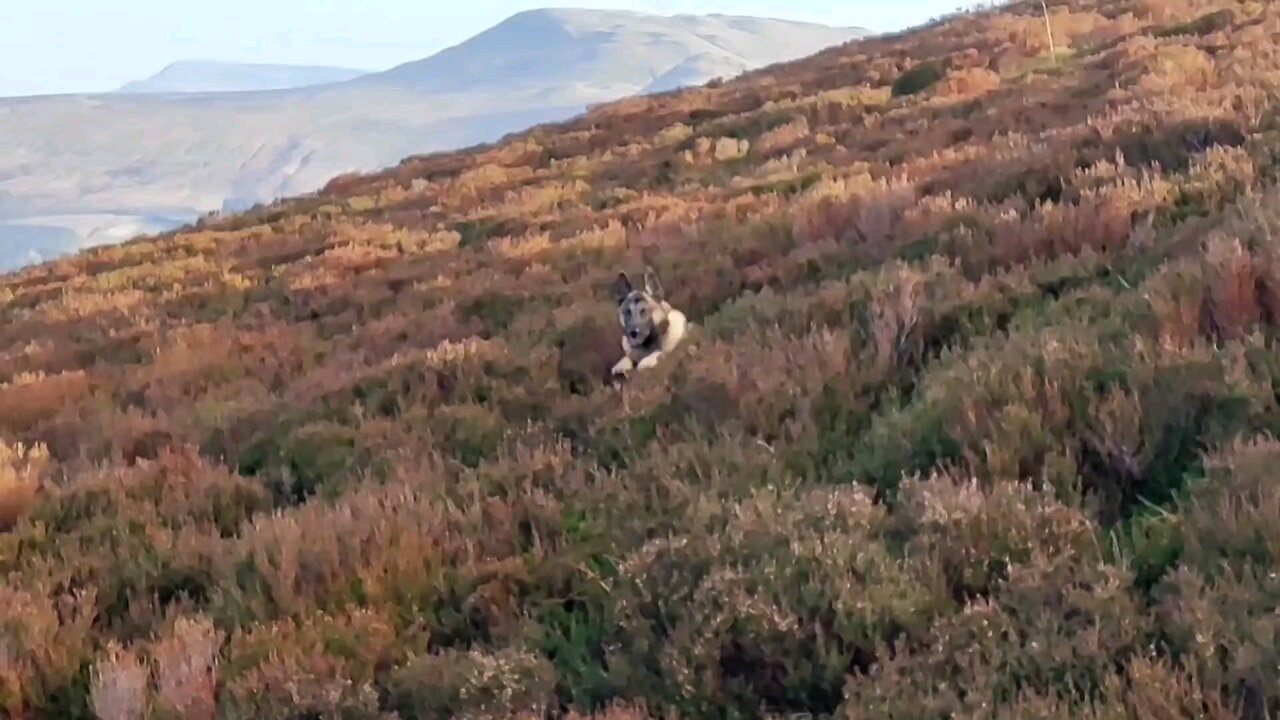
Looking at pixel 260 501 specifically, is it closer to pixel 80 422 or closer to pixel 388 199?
pixel 80 422

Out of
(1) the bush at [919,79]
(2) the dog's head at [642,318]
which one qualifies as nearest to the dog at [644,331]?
(2) the dog's head at [642,318]

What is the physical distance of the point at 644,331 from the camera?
743cm

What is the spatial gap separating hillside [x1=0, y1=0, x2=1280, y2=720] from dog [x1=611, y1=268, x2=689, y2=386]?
179 millimetres

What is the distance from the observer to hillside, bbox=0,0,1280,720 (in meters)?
3.60

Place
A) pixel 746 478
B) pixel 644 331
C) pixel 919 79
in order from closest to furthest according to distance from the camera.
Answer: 1. pixel 746 478
2. pixel 644 331
3. pixel 919 79

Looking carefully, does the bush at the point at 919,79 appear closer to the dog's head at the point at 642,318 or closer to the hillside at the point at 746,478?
the hillside at the point at 746,478

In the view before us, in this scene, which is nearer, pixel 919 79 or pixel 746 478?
pixel 746 478

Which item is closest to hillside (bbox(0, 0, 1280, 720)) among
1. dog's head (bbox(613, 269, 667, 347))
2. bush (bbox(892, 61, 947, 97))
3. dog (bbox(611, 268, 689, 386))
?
dog (bbox(611, 268, 689, 386))

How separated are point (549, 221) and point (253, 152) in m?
189

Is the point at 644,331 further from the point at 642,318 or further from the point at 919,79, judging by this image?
the point at 919,79

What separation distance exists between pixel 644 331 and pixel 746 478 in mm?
2646

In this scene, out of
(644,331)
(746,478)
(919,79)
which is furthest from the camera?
(919,79)

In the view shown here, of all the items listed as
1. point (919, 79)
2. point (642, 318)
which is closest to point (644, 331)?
point (642, 318)

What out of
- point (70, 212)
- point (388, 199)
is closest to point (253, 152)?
point (70, 212)
